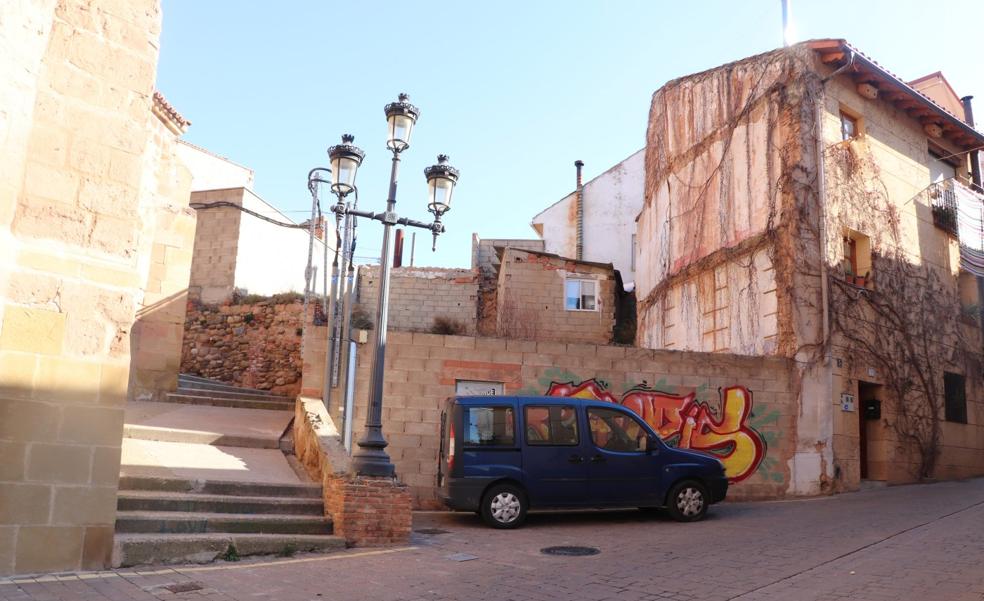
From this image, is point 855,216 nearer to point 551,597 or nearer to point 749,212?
point 749,212

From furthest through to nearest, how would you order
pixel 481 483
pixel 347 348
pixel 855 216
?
pixel 855 216, pixel 347 348, pixel 481 483

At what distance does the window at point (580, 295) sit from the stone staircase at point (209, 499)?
40.6 ft

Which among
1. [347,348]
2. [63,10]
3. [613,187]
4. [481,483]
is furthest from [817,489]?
[613,187]

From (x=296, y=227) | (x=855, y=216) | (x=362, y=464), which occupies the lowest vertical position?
(x=362, y=464)

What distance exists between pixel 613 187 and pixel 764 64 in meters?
14.8

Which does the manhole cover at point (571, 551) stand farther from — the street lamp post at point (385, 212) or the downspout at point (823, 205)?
the downspout at point (823, 205)

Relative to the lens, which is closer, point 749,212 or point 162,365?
point 749,212

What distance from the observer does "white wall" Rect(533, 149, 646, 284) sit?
30.2 meters

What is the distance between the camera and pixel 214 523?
24.1ft

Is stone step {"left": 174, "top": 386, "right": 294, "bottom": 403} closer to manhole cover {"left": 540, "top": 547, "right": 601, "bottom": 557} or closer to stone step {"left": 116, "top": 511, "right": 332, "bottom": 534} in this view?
stone step {"left": 116, "top": 511, "right": 332, "bottom": 534}

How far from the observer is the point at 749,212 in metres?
15.7

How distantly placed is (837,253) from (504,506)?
942 centimetres

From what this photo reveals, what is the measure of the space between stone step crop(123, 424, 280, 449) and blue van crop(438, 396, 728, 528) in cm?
322

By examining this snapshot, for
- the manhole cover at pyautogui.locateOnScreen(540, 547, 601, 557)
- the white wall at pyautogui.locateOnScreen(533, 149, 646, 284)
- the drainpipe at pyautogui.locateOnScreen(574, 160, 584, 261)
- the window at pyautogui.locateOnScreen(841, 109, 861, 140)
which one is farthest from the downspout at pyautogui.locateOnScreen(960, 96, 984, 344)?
the manhole cover at pyautogui.locateOnScreen(540, 547, 601, 557)
